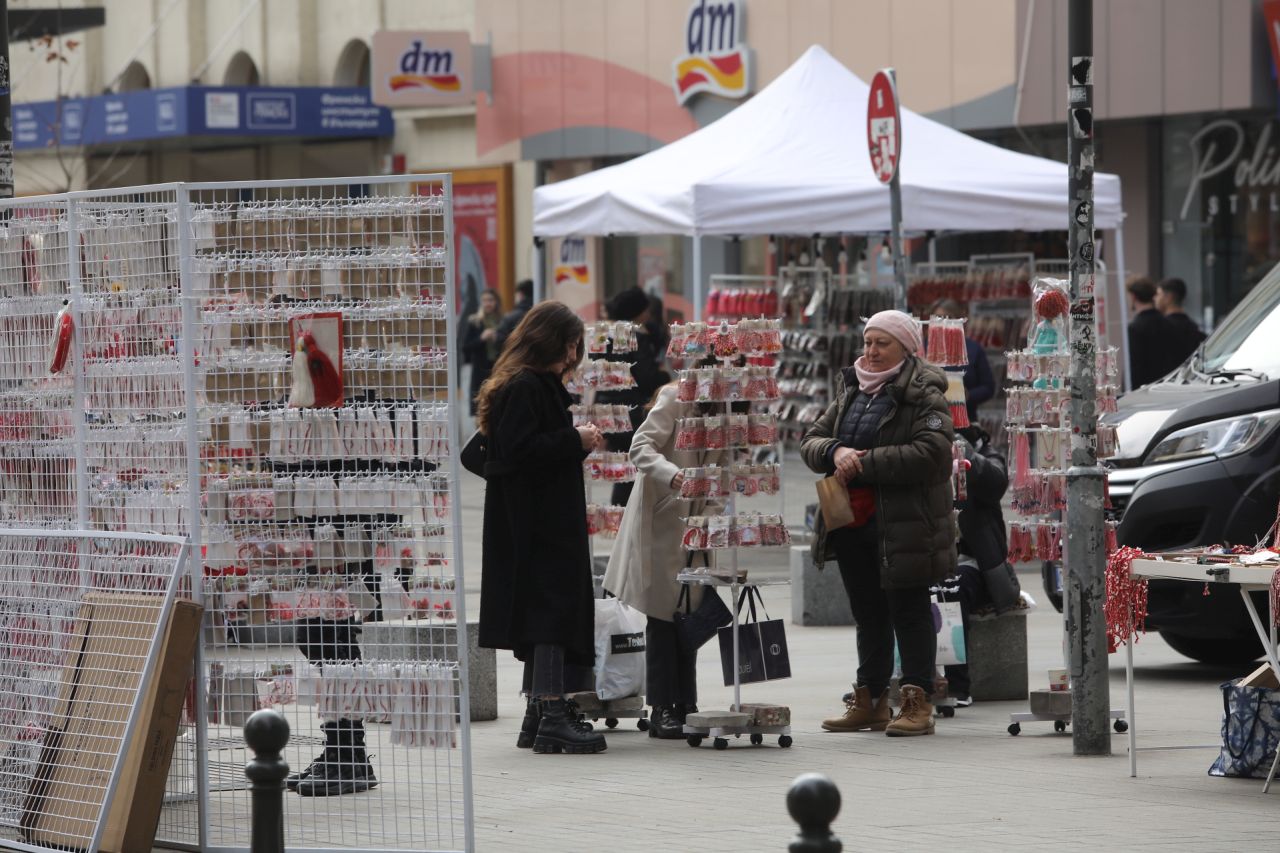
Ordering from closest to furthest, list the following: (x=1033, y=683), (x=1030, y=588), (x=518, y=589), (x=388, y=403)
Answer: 1. (x=388, y=403)
2. (x=518, y=589)
3. (x=1033, y=683)
4. (x=1030, y=588)

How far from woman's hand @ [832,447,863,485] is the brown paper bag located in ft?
0.13

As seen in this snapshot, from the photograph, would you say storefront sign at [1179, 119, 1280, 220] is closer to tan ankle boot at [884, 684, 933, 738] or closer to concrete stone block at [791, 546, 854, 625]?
concrete stone block at [791, 546, 854, 625]

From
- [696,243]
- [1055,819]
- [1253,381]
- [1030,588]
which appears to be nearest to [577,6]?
[696,243]

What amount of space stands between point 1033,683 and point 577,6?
19.0 metres

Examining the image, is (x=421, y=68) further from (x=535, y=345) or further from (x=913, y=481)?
(x=913, y=481)

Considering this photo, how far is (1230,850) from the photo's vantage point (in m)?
7.16

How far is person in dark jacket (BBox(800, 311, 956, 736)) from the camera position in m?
9.38

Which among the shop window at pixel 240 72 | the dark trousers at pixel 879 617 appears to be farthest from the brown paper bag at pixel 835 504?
the shop window at pixel 240 72

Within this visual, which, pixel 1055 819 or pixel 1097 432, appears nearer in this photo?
pixel 1055 819

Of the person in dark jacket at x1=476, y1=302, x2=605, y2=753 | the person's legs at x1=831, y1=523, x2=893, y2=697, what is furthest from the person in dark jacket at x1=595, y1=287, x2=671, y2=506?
the person in dark jacket at x1=476, y1=302, x2=605, y2=753

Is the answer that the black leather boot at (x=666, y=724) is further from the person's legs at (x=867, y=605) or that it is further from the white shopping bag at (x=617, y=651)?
the person's legs at (x=867, y=605)

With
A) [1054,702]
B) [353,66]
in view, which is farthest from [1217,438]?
[353,66]

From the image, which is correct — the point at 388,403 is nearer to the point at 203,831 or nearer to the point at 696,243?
the point at 203,831

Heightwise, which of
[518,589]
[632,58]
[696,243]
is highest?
[632,58]
